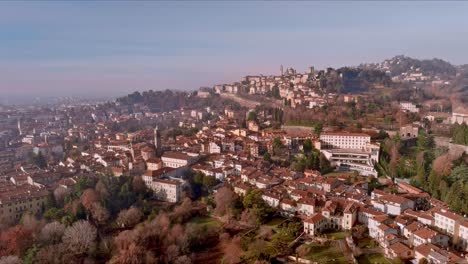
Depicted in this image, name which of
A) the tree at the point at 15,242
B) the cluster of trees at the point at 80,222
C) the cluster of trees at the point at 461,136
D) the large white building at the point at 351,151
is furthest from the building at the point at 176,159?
the cluster of trees at the point at 461,136

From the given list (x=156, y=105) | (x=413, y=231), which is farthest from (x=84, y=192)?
(x=156, y=105)

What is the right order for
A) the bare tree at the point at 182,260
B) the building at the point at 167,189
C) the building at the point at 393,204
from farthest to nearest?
the building at the point at 167,189
the building at the point at 393,204
the bare tree at the point at 182,260

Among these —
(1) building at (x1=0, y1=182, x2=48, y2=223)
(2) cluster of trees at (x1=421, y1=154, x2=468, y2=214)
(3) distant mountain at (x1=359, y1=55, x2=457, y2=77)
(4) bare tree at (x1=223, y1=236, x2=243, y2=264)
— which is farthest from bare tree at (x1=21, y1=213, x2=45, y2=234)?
(3) distant mountain at (x1=359, y1=55, x2=457, y2=77)

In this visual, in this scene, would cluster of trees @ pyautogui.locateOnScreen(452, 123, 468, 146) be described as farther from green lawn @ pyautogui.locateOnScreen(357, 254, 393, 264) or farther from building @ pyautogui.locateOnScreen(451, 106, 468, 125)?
green lawn @ pyautogui.locateOnScreen(357, 254, 393, 264)

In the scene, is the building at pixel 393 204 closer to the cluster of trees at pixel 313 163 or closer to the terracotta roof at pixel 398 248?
the terracotta roof at pixel 398 248

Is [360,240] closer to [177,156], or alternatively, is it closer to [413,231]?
[413,231]

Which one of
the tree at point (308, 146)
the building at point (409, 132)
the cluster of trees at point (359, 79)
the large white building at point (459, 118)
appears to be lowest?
the tree at point (308, 146)

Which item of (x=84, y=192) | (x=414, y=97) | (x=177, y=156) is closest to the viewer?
(x=84, y=192)

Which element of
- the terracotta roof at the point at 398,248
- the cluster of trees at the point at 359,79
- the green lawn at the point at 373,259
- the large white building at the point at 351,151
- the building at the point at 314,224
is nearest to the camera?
the green lawn at the point at 373,259
